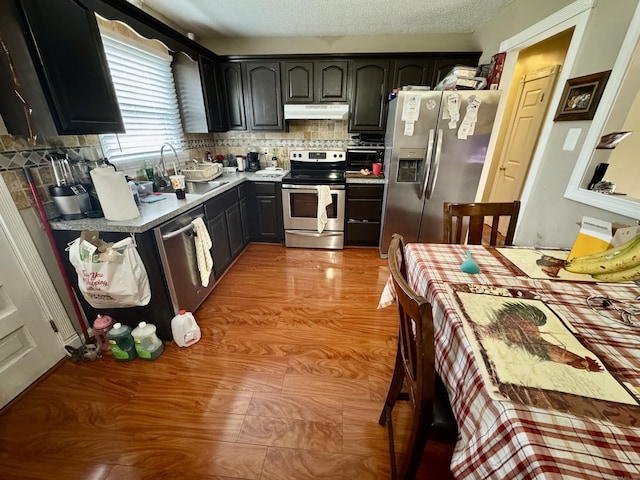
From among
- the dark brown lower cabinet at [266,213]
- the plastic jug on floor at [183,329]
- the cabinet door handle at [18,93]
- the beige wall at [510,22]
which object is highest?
the beige wall at [510,22]

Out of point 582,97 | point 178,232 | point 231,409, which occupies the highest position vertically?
point 582,97

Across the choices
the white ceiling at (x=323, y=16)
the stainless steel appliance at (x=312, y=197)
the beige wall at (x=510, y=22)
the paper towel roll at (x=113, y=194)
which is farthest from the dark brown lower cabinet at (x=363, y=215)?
the paper towel roll at (x=113, y=194)

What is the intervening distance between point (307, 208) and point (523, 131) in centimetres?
281

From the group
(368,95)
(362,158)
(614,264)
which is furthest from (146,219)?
(368,95)

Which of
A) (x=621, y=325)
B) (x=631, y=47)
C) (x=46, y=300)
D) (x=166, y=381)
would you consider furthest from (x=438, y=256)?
(x=46, y=300)

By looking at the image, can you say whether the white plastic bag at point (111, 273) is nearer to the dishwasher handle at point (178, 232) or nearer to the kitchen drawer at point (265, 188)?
the dishwasher handle at point (178, 232)

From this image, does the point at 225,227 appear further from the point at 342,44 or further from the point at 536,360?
the point at 342,44

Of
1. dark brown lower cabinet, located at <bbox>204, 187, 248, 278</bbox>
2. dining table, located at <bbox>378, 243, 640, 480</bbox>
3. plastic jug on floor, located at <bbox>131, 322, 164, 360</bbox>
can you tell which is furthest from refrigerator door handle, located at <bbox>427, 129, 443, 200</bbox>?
plastic jug on floor, located at <bbox>131, 322, 164, 360</bbox>

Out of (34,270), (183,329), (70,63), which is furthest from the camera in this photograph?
(183,329)

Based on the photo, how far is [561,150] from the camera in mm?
1755

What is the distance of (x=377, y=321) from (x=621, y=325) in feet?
4.56

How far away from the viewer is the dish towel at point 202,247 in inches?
78.0

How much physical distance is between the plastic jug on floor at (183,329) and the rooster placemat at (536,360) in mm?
1685

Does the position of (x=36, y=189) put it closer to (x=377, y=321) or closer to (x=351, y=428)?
(x=351, y=428)
